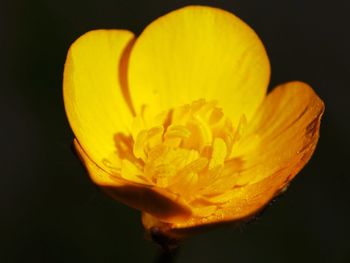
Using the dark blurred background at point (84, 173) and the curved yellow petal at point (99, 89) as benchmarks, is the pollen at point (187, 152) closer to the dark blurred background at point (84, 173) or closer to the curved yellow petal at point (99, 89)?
the curved yellow petal at point (99, 89)

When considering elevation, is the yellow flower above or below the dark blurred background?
above

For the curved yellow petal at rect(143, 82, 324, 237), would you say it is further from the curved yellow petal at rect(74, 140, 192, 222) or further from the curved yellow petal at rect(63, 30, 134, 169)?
the curved yellow petal at rect(63, 30, 134, 169)

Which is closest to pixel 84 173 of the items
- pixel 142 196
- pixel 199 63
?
pixel 199 63

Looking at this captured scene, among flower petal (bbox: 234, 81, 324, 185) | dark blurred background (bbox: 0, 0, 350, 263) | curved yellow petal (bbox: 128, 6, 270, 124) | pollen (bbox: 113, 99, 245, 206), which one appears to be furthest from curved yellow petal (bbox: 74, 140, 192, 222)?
dark blurred background (bbox: 0, 0, 350, 263)

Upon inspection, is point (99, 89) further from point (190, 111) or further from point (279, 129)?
point (279, 129)

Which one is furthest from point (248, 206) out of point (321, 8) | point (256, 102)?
point (321, 8)

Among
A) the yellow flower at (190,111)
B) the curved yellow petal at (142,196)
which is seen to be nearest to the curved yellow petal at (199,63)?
the yellow flower at (190,111)

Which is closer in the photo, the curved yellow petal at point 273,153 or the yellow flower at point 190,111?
the curved yellow petal at point 273,153
